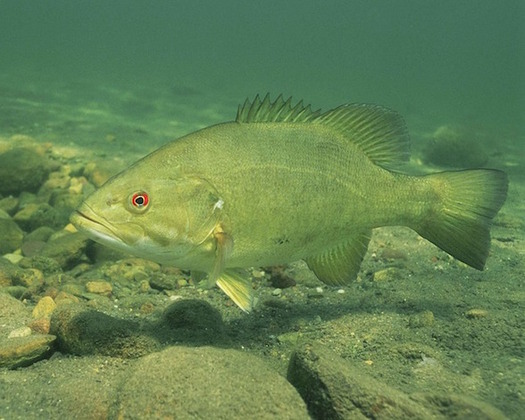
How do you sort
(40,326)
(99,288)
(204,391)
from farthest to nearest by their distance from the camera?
(99,288) → (40,326) → (204,391)

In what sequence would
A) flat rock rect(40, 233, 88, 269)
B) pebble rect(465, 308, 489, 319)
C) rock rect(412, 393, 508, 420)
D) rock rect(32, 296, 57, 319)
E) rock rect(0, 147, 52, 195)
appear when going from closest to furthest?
1. rock rect(412, 393, 508, 420)
2. pebble rect(465, 308, 489, 319)
3. rock rect(32, 296, 57, 319)
4. flat rock rect(40, 233, 88, 269)
5. rock rect(0, 147, 52, 195)

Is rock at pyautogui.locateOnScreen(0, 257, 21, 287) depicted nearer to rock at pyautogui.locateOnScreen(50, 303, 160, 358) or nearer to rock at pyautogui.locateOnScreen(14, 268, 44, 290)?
rock at pyautogui.locateOnScreen(14, 268, 44, 290)

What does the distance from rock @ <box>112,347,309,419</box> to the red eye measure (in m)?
0.98

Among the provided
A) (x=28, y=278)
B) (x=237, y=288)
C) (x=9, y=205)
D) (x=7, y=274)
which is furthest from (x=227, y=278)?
(x=9, y=205)

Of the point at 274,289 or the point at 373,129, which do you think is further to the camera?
the point at 274,289

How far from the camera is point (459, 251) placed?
4.20 meters

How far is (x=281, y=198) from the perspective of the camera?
12.3 feet

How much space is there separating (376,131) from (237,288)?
1868 mm

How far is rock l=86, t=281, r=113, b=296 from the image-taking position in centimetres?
539

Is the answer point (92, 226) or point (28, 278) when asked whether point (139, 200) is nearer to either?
point (92, 226)

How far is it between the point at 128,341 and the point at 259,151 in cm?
173

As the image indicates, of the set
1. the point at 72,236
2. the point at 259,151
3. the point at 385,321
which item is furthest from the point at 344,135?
the point at 72,236

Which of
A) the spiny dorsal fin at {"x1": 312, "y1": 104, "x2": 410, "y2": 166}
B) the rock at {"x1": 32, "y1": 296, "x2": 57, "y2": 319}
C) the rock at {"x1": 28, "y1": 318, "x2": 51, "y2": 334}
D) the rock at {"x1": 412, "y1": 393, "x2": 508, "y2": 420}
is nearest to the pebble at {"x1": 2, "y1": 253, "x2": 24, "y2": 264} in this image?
the rock at {"x1": 32, "y1": 296, "x2": 57, "y2": 319}

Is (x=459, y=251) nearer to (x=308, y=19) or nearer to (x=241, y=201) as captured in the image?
(x=241, y=201)
